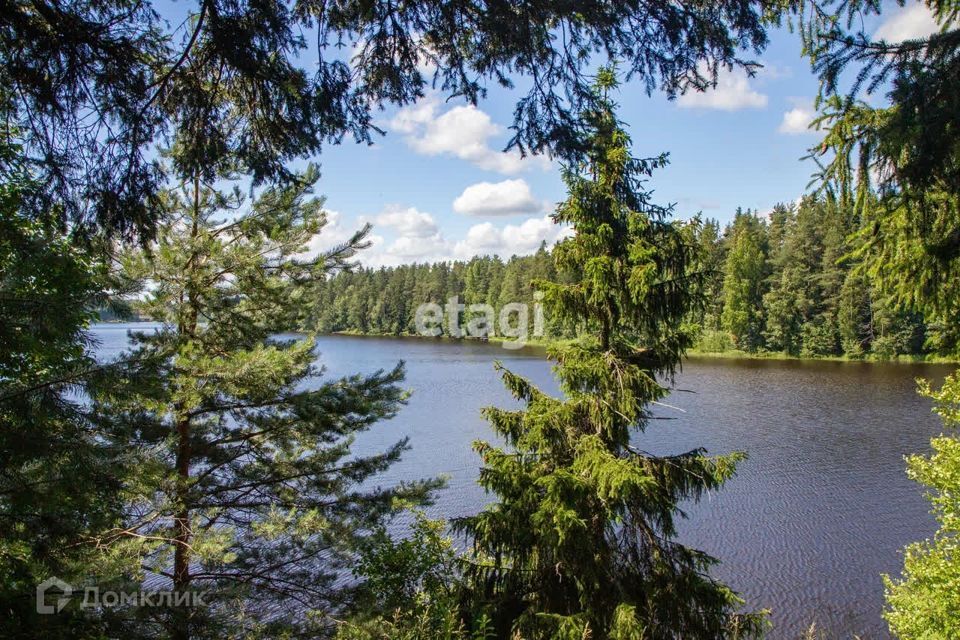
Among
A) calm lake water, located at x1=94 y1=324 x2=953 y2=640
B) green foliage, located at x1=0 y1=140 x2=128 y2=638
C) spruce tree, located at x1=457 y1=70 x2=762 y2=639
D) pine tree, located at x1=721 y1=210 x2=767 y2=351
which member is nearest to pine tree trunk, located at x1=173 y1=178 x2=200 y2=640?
calm lake water, located at x1=94 y1=324 x2=953 y2=640

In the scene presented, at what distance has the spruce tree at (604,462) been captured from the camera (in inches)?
249

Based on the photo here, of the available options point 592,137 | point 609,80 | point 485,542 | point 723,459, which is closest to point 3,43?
point 592,137

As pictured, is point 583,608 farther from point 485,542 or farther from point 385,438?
point 385,438

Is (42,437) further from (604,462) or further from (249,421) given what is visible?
(604,462)

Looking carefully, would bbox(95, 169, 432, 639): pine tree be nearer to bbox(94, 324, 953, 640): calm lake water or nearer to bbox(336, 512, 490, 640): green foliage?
bbox(336, 512, 490, 640): green foliage

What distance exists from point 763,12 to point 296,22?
2.31 m

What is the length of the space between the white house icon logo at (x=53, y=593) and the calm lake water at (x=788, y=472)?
1.43 m

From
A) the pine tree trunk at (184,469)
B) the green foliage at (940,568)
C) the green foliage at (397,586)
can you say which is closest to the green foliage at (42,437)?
the pine tree trunk at (184,469)

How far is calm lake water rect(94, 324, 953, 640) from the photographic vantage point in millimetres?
12797

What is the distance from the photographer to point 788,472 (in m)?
19.1

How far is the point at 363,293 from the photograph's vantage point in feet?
293

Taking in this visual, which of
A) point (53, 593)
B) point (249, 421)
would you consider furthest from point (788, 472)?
point (53, 593)

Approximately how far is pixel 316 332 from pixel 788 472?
58.9ft

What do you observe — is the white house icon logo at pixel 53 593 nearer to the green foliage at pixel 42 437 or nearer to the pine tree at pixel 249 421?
the green foliage at pixel 42 437
